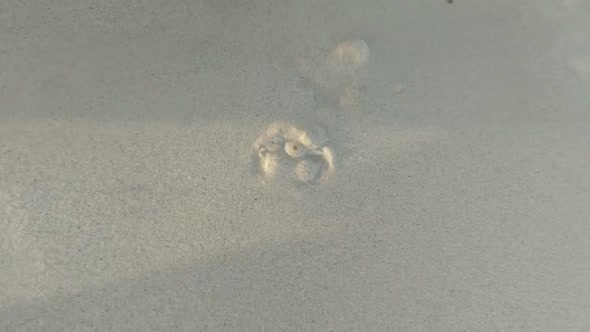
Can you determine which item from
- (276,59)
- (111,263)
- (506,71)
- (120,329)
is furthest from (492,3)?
(120,329)

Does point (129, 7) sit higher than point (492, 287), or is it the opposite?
point (129, 7)

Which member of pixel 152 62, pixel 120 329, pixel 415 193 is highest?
pixel 152 62

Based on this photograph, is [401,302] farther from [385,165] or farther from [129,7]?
[129,7]

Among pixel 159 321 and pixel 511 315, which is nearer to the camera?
pixel 159 321

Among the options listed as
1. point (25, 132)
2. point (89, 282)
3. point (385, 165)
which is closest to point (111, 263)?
point (89, 282)

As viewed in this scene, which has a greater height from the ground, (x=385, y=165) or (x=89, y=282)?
(x=385, y=165)

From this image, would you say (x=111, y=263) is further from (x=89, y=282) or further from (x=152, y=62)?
(x=152, y=62)
